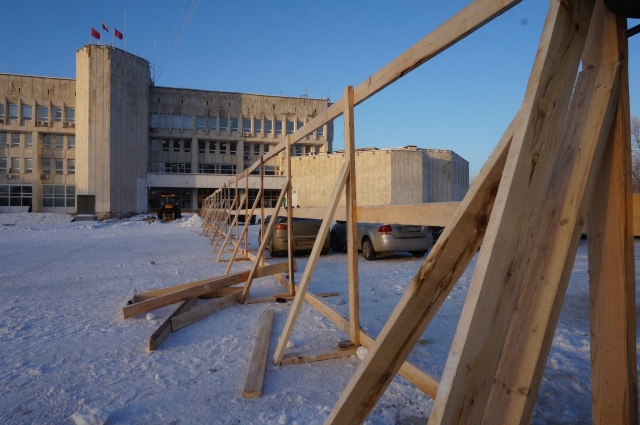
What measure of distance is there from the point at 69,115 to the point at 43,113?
270 cm

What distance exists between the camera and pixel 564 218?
1.48m

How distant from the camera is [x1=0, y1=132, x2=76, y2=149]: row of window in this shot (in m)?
46.9

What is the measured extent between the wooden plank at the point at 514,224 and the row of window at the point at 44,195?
183 ft

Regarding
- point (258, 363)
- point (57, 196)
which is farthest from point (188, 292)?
point (57, 196)

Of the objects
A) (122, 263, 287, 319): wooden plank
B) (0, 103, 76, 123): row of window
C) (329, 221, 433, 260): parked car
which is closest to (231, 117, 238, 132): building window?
(0, 103, 76, 123): row of window

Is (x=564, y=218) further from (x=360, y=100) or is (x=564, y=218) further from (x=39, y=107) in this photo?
(x=39, y=107)

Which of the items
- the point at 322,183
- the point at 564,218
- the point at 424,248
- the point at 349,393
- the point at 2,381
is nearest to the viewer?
the point at 564,218

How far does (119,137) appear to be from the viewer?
45.7 metres

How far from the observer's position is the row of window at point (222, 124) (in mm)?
51781

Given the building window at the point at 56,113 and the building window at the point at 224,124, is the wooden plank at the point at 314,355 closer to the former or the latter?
the building window at the point at 224,124

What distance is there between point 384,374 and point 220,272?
22.8 ft

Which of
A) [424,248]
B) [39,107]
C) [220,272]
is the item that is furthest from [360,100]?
[39,107]

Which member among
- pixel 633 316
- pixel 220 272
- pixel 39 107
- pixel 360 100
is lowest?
pixel 220 272

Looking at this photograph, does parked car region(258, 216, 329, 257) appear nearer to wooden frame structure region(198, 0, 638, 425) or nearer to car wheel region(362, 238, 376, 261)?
car wheel region(362, 238, 376, 261)
